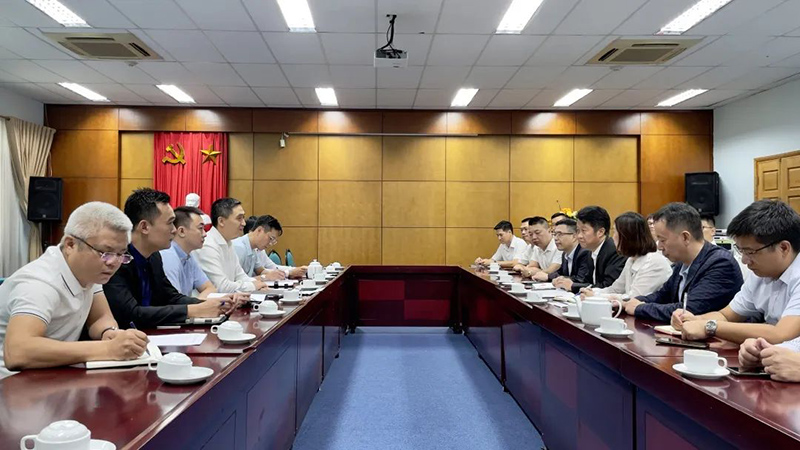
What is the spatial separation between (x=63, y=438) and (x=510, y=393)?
3.24 meters

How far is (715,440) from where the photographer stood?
47.3 inches

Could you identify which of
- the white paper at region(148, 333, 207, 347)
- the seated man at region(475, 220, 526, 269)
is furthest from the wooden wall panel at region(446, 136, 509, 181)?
the white paper at region(148, 333, 207, 347)

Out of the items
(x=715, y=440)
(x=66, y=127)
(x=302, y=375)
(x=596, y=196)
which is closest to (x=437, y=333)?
(x=302, y=375)

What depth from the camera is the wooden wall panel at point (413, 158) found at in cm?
809

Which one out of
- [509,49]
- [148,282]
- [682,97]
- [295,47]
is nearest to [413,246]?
[509,49]

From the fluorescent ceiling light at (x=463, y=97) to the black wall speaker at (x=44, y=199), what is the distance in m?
5.74

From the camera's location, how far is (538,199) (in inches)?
319

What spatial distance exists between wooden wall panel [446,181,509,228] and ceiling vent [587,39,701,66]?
2757 millimetres

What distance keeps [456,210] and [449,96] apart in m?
1.81

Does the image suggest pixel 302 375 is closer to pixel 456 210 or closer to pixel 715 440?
pixel 715 440

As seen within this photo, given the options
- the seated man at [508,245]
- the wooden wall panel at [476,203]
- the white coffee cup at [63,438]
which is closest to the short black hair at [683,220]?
the white coffee cup at [63,438]

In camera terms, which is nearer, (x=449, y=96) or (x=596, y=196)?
(x=449, y=96)

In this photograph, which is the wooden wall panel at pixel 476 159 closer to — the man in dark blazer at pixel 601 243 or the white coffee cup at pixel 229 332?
the man in dark blazer at pixel 601 243

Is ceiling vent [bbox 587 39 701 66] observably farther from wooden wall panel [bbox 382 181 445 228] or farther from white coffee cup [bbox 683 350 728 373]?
white coffee cup [bbox 683 350 728 373]
